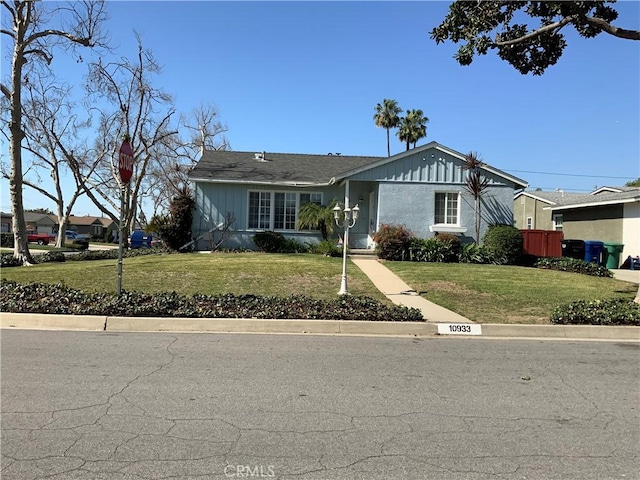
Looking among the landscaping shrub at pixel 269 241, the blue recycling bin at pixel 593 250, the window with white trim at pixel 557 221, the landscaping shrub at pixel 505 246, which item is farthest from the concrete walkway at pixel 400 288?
the window with white trim at pixel 557 221

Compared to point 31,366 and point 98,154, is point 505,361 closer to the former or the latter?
point 31,366

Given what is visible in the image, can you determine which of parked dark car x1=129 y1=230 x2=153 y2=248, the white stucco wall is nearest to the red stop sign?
the white stucco wall

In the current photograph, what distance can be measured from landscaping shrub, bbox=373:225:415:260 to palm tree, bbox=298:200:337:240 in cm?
257

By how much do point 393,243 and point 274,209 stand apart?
608cm

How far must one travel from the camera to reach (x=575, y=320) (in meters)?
8.89

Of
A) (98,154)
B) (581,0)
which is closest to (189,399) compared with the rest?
(581,0)

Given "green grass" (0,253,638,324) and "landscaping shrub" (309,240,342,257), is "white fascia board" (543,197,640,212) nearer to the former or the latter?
"green grass" (0,253,638,324)

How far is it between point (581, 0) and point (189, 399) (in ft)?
36.4

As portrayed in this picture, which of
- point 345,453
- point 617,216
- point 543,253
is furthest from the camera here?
point 617,216

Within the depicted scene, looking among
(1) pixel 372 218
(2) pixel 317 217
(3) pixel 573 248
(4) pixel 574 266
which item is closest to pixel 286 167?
(2) pixel 317 217

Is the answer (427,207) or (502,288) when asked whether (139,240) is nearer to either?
(427,207)

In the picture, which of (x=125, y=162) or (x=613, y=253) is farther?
(x=613, y=253)

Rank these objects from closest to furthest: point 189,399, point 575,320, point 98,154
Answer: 1. point 189,399
2. point 575,320
3. point 98,154

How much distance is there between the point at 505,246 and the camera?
1731 cm
